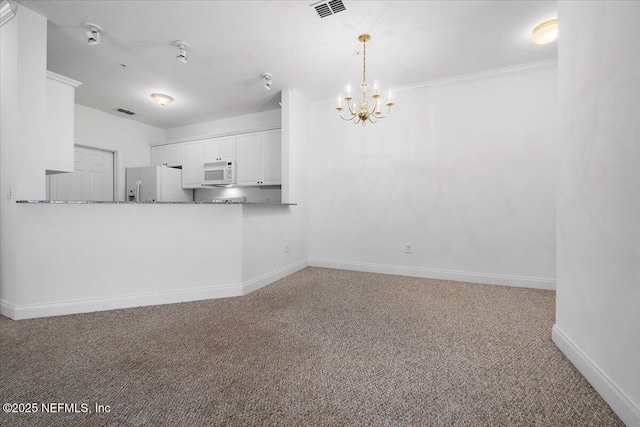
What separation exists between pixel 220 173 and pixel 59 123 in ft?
7.14

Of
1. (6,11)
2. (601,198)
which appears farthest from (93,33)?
(601,198)

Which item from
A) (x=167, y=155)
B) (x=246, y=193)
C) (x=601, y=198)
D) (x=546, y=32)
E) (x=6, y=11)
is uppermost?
(x=546, y=32)

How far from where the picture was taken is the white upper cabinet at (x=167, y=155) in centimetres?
527

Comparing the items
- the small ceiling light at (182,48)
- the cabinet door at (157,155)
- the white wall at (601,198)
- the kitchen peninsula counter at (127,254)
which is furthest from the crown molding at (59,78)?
the white wall at (601,198)

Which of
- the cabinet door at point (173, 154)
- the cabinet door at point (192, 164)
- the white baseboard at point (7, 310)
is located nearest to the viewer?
the white baseboard at point (7, 310)

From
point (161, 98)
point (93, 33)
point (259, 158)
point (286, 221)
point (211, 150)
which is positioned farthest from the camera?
point (211, 150)

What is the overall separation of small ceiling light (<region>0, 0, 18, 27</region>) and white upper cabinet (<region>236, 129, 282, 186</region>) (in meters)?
2.77

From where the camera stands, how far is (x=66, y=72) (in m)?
3.39

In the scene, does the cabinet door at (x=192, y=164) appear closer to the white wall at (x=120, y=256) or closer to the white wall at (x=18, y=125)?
the white wall at (x=120, y=256)

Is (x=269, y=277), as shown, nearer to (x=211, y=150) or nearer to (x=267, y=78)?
(x=267, y=78)

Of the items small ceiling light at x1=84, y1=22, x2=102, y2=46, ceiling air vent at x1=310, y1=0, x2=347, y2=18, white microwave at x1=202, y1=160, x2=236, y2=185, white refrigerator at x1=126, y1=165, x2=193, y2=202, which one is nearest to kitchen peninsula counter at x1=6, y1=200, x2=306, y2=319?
small ceiling light at x1=84, y1=22, x2=102, y2=46

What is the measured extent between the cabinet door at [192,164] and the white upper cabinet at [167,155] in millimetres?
145

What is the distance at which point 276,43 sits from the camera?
2793mm

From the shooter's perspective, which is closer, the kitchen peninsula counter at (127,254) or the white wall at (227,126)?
the kitchen peninsula counter at (127,254)
